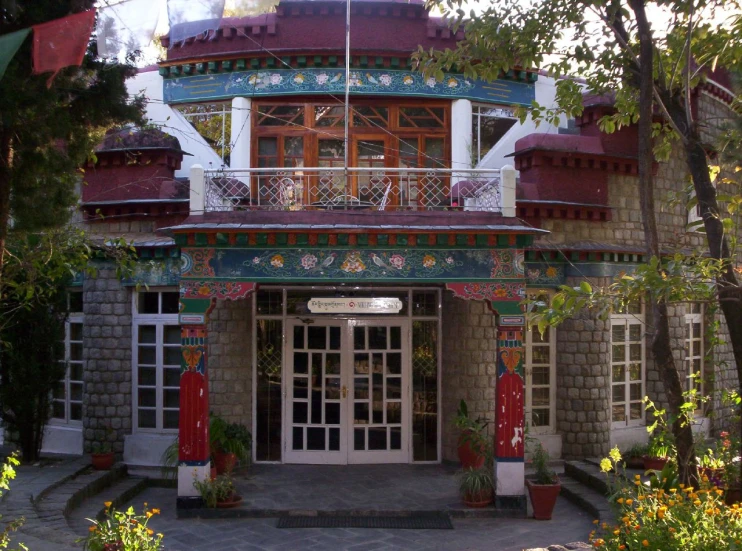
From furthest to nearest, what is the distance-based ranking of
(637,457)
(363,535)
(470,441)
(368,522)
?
(637,457) < (470,441) < (368,522) < (363,535)

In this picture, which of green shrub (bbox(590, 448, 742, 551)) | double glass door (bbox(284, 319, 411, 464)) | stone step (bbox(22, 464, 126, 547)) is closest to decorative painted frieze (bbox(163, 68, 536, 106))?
double glass door (bbox(284, 319, 411, 464))

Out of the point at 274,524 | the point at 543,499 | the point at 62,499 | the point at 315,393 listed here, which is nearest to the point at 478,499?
the point at 543,499

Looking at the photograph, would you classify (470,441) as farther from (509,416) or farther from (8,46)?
(8,46)

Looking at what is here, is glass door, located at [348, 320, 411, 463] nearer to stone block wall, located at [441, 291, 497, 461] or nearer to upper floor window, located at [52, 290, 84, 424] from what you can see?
stone block wall, located at [441, 291, 497, 461]

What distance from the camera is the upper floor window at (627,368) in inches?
503

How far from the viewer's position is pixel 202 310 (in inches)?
392

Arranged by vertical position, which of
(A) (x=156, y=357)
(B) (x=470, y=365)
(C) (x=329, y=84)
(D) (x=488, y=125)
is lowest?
(B) (x=470, y=365)

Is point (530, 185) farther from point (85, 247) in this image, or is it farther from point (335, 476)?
point (85, 247)

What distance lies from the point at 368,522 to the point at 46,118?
20.2ft

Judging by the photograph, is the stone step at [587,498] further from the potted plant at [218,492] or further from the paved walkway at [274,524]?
the potted plant at [218,492]

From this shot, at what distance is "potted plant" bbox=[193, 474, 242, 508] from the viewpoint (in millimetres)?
9859

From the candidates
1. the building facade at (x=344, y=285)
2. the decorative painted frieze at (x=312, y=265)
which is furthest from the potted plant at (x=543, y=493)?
the decorative painted frieze at (x=312, y=265)

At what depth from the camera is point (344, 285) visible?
12.6 metres

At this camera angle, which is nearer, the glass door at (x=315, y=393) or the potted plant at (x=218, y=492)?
the potted plant at (x=218, y=492)
